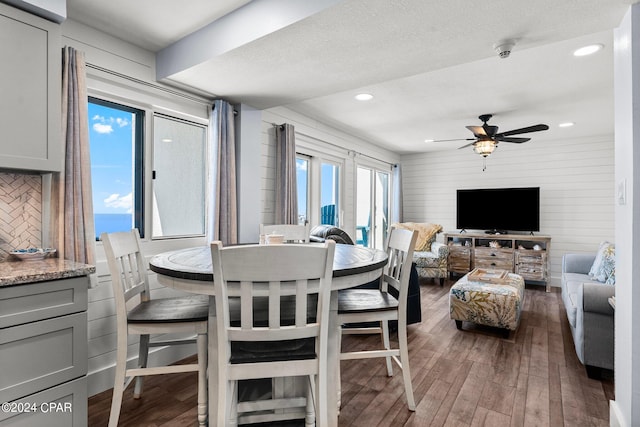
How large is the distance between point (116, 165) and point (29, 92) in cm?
79

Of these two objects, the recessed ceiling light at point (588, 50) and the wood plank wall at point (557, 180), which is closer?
the recessed ceiling light at point (588, 50)

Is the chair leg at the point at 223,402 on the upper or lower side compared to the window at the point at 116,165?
lower

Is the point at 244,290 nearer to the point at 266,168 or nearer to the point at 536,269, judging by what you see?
the point at 266,168

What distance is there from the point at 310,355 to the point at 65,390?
120 centimetres

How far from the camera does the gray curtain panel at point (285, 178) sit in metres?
3.61

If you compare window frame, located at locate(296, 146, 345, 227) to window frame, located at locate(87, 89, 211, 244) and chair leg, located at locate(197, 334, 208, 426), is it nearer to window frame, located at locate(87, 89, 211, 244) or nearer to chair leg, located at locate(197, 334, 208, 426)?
window frame, located at locate(87, 89, 211, 244)

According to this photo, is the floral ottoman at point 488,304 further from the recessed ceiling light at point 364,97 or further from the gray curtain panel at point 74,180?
the gray curtain panel at point 74,180

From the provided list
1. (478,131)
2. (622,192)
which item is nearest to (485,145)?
(478,131)

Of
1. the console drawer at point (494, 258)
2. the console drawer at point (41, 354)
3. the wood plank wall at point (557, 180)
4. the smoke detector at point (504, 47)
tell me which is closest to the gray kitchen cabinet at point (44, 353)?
the console drawer at point (41, 354)

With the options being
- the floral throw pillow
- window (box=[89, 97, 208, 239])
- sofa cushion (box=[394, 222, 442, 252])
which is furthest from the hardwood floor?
sofa cushion (box=[394, 222, 442, 252])

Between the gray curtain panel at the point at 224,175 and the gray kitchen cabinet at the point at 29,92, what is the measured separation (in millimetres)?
1162

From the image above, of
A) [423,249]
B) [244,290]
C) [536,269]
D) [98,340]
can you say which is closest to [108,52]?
[98,340]

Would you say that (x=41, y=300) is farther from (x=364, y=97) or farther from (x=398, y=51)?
(x=364, y=97)

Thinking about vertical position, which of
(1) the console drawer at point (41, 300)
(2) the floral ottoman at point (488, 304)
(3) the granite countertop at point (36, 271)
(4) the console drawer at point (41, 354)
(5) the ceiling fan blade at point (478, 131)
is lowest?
(2) the floral ottoman at point (488, 304)
